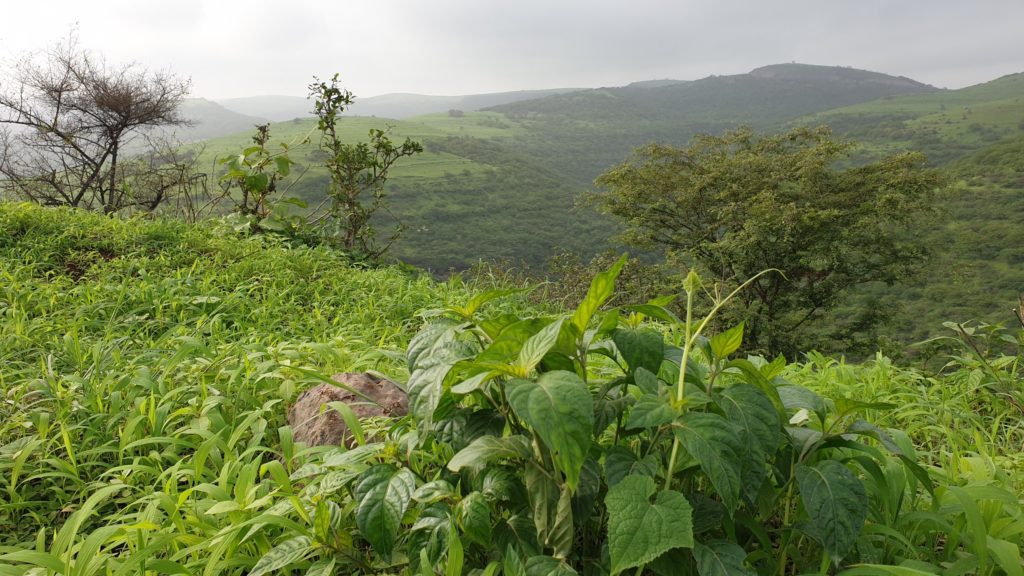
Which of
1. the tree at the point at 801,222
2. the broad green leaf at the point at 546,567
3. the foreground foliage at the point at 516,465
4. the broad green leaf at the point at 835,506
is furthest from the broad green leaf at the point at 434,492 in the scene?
the tree at the point at 801,222

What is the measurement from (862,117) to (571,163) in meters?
46.7

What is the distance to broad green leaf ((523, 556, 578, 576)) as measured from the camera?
0.97m

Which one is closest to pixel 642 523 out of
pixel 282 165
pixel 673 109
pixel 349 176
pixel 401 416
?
pixel 401 416

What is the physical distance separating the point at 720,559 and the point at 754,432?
228 mm

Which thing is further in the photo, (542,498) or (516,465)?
(516,465)

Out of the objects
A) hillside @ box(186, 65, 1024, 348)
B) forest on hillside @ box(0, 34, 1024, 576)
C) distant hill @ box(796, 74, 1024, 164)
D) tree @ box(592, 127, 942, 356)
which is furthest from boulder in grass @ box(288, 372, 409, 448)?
distant hill @ box(796, 74, 1024, 164)

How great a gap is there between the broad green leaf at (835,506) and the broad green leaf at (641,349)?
0.34 metres

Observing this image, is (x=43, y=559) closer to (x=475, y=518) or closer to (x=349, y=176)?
(x=475, y=518)

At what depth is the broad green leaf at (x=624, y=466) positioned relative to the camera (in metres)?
1.00

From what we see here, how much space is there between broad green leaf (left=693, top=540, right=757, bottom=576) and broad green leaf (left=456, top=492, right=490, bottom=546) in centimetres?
38

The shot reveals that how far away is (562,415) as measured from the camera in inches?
33.7

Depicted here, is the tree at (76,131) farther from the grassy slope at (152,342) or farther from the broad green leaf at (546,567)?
the broad green leaf at (546,567)

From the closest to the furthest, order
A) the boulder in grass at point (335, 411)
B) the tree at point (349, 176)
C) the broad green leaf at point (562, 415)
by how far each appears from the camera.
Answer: the broad green leaf at point (562, 415), the boulder in grass at point (335, 411), the tree at point (349, 176)

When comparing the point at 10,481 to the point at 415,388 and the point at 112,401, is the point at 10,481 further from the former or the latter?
the point at 415,388
